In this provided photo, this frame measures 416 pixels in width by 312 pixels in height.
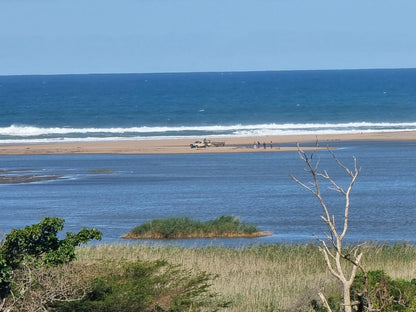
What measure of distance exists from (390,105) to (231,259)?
102m

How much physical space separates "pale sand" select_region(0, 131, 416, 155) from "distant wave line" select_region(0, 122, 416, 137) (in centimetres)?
1140

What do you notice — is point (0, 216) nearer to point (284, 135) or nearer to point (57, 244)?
point (57, 244)

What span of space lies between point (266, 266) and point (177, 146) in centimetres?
4854

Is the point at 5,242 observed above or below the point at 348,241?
above

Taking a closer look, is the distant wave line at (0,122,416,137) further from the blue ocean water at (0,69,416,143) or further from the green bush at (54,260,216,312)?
the green bush at (54,260,216,312)

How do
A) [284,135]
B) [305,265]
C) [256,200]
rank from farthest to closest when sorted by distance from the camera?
[284,135] < [256,200] < [305,265]

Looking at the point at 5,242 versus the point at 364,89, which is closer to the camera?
the point at 5,242

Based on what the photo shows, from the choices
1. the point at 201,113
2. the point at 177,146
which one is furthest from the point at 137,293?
the point at 201,113

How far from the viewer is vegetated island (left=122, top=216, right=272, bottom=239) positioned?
31719mm

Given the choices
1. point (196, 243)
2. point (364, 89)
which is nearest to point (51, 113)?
point (364, 89)

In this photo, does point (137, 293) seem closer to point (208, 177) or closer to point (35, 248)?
point (35, 248)

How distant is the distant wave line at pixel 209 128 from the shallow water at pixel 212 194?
28106 mm

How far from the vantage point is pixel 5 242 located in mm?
12836

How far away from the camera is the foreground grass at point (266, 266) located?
16.9 metres
